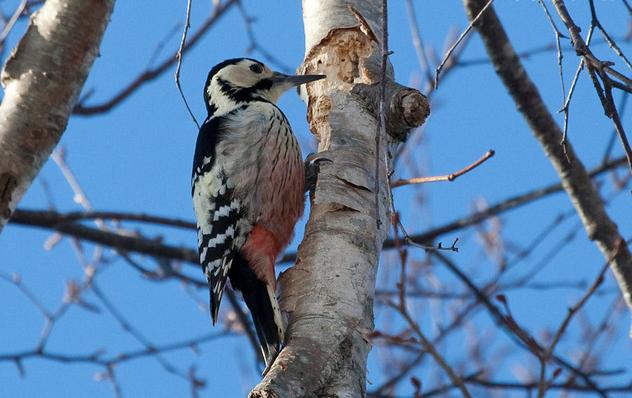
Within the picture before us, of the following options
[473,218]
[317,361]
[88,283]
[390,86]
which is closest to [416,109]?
[390,86]

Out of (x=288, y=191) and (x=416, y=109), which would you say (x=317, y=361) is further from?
(x=288, y=191)

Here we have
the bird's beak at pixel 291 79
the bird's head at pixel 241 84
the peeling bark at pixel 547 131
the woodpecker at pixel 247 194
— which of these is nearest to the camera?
the woodpecker at pixel 247 194

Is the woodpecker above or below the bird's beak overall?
below

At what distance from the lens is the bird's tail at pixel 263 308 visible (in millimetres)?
3803

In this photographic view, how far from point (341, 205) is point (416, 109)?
541mm

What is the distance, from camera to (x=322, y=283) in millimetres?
3459

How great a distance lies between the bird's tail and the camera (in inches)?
150

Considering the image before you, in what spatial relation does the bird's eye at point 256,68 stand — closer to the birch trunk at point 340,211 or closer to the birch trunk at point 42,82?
the birch trunk at point 340,211

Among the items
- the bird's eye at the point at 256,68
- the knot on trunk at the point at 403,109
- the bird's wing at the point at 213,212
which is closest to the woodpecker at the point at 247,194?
the bird's wing at the point at 213,212

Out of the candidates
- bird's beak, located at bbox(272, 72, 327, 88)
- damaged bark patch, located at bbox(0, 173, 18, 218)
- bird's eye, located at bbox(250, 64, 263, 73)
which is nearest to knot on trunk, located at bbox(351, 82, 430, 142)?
bird's beak, located at bbox(272, 72, 327, 88)

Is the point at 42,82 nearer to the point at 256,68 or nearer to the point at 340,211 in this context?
the point at 340,211

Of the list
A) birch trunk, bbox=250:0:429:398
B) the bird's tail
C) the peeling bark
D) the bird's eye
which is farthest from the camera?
the bird's eye

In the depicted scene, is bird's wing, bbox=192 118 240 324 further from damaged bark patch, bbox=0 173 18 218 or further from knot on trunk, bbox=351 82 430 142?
damaged bark patch, bbox=0 173 18 218

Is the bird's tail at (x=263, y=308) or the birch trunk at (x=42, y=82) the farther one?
the bird's tail at (x=263, y=308)
